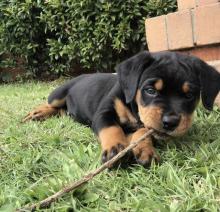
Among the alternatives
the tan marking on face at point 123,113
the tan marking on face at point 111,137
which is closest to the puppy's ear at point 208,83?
the tan marking on face at point 123,113

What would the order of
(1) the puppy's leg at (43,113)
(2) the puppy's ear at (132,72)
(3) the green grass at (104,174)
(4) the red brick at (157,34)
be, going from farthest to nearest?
1. (4) the red brick at (157,34)
2. (1) the puppy's leg at (43,113)
3. (2) the puppy's ear at (132,72)
4. (3) the green grass at (104,174)

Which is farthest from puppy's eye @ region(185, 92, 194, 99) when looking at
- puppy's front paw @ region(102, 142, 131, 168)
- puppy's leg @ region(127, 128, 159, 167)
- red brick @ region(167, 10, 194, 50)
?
red brick @ region(167, 10, 194, 50)

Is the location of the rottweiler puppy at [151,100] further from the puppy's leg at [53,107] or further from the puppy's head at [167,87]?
the puppy's leg at [53,107]

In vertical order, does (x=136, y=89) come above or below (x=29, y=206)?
Answer: above

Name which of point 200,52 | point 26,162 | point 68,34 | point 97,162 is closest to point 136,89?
point 97,162

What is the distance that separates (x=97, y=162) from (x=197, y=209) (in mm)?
910

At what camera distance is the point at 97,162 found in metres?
3.08

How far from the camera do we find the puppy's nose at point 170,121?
308 cm

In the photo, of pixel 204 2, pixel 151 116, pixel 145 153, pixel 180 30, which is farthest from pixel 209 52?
pixel 145 153

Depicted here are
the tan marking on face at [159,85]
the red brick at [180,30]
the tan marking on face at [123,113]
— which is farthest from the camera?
the red brick at [180,30]

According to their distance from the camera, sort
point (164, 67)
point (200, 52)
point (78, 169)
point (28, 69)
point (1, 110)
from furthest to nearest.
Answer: point (28, 69)
point (1, 110)
point (200, 52)
point (164, 67)
point (78, 169)

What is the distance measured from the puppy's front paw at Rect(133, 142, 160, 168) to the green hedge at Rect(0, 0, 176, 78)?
199 inches

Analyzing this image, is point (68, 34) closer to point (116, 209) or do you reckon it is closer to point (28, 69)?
point (28, 69)

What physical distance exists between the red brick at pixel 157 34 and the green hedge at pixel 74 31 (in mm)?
2243
